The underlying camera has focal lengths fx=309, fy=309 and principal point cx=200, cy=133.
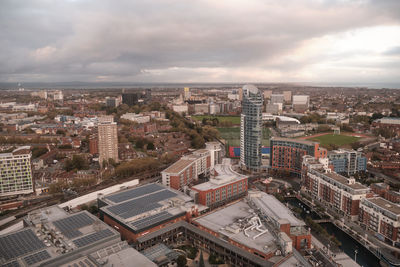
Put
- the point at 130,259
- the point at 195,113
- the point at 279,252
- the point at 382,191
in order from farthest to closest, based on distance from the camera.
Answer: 1. the point at 195,113
2. the point at 382,191
3. the point at 279,252
4. the point at 130,259

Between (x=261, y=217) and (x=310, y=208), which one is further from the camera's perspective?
(x=310, y=208)

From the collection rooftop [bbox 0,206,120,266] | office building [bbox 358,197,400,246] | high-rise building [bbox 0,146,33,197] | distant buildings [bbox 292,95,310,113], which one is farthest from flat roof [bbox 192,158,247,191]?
distant buildings [bbox 292,95,310,113]

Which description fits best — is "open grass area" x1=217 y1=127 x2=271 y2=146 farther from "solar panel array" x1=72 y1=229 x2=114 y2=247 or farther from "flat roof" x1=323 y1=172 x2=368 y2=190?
"solar panel array" x1=72 y1=229 x2=114 y2=247

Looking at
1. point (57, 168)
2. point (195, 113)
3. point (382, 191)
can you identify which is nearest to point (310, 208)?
point (382, 191)

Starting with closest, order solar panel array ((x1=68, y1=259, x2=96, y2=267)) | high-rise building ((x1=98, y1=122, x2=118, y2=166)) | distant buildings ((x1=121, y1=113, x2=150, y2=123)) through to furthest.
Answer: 1. solar panel array ((x1=68, y1=259, x2=96, y2=267))
2. high-rise building ((x1=98, y1=122, x2=118, y2=166))
3. distant buildings ((x1=121, y1=113, x2=150, y2=123))

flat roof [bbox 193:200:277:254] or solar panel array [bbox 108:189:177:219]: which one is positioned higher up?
solar panel array [bbox 108:189:177:219]

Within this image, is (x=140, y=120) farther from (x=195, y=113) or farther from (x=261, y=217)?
(x=261, y=217)
